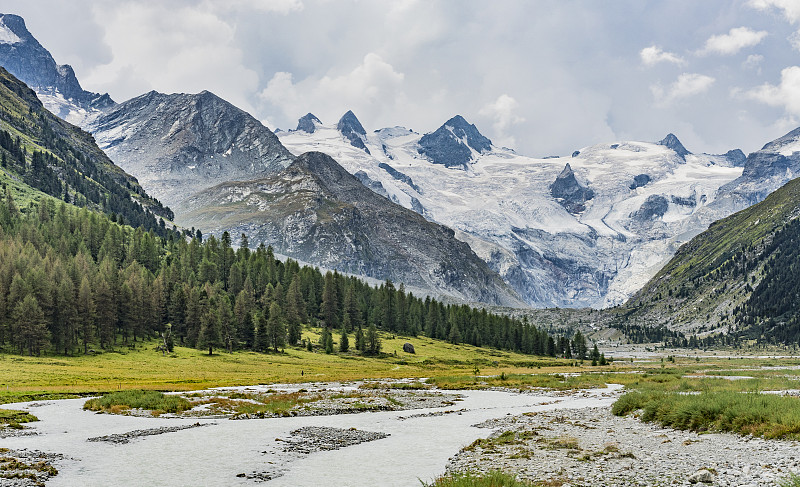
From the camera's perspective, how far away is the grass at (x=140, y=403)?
5162 centimetres

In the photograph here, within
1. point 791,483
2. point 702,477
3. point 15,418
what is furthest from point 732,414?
point 15,418

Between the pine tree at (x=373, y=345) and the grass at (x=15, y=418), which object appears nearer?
the grass at (x=15, y=418)

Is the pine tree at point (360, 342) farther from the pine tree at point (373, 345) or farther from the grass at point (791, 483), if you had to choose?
the grass at point (791, 483)

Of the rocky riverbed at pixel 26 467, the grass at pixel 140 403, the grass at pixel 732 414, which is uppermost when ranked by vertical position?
the grass at pixel 732 414

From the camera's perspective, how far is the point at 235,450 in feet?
109

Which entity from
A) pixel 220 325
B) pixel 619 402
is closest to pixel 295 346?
pixel 220 325

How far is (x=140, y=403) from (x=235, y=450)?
25.8 m

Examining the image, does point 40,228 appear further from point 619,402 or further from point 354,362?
Answer: point 619,402

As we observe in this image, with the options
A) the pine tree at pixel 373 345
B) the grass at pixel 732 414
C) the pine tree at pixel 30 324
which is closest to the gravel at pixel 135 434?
the grass at pixel 732 414

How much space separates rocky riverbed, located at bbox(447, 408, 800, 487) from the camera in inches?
834

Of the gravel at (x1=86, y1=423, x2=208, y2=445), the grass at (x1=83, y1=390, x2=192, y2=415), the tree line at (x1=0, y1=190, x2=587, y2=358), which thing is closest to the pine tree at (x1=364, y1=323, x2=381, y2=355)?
the tree line at (x1=0, y1=190, x2=587, y2=358)

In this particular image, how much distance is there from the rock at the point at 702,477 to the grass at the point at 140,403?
145ft

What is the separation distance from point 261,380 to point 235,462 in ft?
206

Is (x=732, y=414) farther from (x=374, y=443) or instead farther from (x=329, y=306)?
(x=329, y=306)
